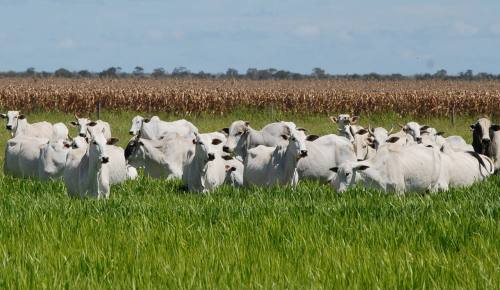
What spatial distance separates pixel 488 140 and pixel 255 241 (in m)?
11.4

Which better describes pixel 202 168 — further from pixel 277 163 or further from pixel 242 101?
pixel 242 101

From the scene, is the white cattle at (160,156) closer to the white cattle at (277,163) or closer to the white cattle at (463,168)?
the white cattle at (277,163)

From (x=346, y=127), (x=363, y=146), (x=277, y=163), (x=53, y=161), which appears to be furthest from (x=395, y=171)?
(x=346, y=127)

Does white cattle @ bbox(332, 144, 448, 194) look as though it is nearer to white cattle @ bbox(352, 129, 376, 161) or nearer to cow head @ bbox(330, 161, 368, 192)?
cow head @ bbox(330, 161, 368, 192)

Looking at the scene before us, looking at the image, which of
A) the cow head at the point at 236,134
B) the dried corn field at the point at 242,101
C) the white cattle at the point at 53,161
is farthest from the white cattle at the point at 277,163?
the dried corn field at the point at 242,101

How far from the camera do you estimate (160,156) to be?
2008cm

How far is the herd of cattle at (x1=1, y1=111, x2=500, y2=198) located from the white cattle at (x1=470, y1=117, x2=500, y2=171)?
22mm

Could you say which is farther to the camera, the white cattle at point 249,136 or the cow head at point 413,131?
the white cattle at point 249,136

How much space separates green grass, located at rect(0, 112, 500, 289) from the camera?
7.53 m

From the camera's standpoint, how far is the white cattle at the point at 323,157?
701 inches

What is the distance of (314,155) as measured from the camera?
58.6 feet

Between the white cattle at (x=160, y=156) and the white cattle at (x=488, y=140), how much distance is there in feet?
21.2

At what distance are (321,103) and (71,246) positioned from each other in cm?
3933

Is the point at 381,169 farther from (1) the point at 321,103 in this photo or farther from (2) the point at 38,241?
(1) the point at 321,103
